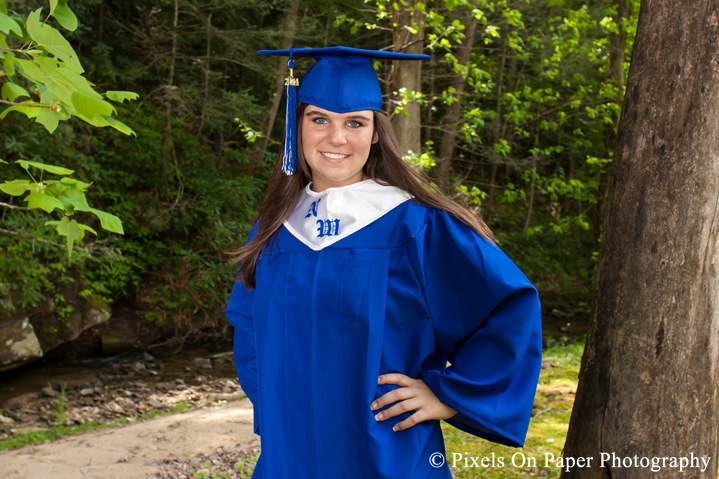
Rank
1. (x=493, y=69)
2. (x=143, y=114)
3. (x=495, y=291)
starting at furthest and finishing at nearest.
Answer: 1. (x=493, y=69)
2. (x=143, y=114)
3. (x=495, y=291)

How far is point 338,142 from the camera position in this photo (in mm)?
1825

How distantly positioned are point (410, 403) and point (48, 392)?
253 inches

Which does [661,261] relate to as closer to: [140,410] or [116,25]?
[140,410]

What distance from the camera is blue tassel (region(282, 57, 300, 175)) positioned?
2000 millimetres

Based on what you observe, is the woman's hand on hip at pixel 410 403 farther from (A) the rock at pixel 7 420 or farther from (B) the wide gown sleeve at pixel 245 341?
(A) the rock at pixel 7 420

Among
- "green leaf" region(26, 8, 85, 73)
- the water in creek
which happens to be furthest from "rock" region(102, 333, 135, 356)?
"green leaf" region(26, 8, 85, 73)

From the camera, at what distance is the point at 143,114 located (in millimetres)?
10016

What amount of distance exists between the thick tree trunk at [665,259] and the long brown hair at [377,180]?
0.69 meters

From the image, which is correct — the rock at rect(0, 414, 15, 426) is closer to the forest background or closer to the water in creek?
the water in creek

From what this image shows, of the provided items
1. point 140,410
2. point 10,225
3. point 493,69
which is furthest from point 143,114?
point 493,69

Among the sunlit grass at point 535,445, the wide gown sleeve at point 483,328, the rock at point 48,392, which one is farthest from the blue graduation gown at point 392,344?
the rock at point 48,392

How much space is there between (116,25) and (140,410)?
7.05m

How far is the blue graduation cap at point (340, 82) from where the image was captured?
184 centimetres

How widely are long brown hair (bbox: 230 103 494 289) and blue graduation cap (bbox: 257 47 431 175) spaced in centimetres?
5
